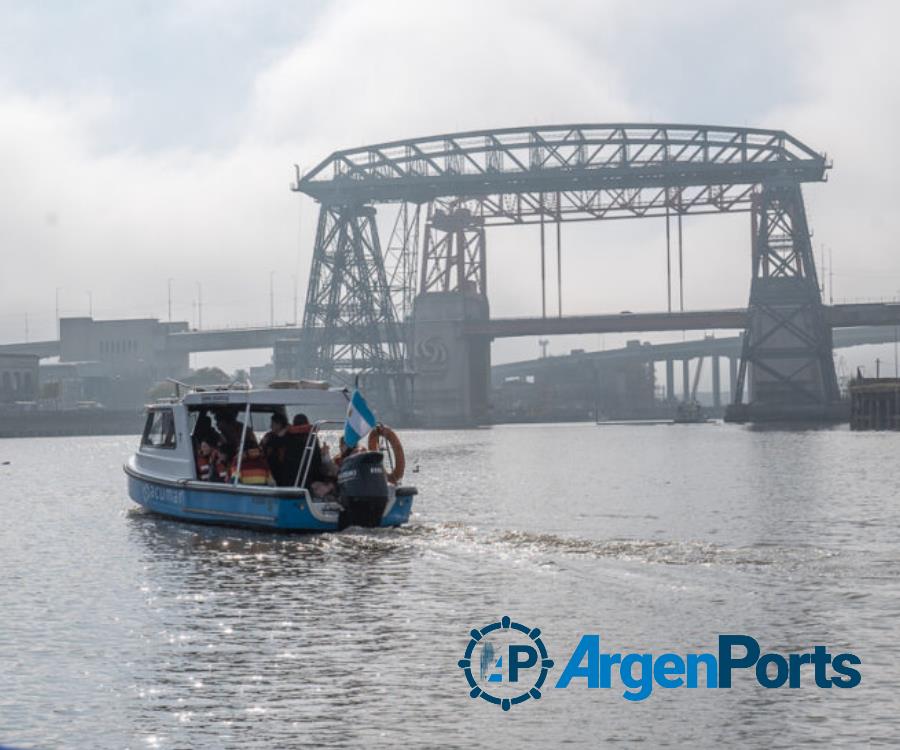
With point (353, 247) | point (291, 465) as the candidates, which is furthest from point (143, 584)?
point (353, 247)

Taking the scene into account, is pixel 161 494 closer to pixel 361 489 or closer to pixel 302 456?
pixel 302 456

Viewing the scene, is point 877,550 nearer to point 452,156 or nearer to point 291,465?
point 291,465

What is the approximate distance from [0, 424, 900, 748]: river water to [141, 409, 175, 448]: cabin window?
2.01 meters

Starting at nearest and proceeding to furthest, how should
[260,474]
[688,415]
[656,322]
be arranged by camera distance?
1. [260,474]
2. [656,322]
3. [688,415]

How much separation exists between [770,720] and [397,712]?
386 centimetres

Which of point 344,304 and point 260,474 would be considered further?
point 344,304

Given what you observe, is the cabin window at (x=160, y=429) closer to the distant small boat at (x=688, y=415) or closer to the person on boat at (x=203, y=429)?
the person on boat at (x=203, y=429)

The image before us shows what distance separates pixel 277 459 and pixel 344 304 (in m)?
108

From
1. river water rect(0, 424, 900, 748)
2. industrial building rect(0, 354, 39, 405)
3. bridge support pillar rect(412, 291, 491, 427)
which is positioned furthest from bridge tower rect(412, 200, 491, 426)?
river water rect(0, 424, 900, 748)

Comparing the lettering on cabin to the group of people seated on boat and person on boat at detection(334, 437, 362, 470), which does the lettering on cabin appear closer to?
the group of people seated on boat

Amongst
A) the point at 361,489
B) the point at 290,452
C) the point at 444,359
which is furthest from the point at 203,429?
the point at 444,359

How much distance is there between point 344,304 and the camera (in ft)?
455

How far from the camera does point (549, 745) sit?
46.8 ft

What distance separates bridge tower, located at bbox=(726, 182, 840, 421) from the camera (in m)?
133
